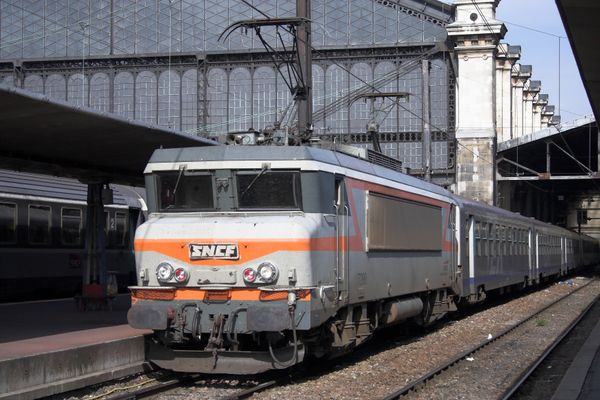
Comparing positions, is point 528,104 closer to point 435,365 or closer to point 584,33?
point 435,365

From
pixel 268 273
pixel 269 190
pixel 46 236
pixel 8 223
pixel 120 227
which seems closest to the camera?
pixel 268 273

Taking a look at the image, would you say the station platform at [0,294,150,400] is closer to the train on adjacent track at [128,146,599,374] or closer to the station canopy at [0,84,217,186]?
the train on adjacent track at [128,146,599,374]

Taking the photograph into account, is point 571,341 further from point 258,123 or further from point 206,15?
point 206,15

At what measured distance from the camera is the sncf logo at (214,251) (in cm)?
1048

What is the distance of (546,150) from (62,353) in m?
38.5

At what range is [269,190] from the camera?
10953mm

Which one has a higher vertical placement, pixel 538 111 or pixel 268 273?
pixel 538 111

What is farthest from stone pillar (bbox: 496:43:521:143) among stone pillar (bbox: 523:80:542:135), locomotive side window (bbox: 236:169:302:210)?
locomotive side window (bbox: 236:169:302:210)

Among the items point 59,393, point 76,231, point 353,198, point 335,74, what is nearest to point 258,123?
point 335,74

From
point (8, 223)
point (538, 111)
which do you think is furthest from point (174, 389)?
point (538, 111)

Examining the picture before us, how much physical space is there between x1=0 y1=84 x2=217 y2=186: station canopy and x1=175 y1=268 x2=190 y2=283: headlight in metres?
2.91

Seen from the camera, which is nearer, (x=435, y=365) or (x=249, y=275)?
(x=249, y=275)

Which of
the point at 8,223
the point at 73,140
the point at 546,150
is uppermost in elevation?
the point at 546,150

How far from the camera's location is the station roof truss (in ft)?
135
